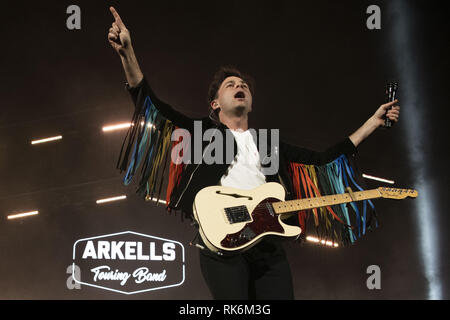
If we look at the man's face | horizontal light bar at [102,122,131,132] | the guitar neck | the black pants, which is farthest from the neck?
horizontal light bar at [102,122,131,132]

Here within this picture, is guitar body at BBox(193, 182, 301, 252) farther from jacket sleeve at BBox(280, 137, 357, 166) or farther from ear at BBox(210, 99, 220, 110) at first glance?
ear at BBox(210, 99, 220, 110)

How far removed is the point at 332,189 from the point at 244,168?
467mm

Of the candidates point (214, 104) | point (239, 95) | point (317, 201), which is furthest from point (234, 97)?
point (317, 201)

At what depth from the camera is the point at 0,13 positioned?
3986 mm

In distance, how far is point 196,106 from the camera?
15.0 feet

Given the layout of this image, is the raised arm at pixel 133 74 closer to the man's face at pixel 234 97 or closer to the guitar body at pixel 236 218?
A: the man's face at pixel 234 97

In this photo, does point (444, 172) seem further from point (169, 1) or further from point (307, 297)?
point (169, 1)

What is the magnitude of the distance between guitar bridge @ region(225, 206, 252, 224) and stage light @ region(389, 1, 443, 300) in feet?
9.60

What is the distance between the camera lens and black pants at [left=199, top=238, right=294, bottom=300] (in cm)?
172

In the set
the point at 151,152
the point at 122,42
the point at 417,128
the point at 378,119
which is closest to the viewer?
the point at 122,42

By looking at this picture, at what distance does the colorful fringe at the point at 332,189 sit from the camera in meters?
2.19

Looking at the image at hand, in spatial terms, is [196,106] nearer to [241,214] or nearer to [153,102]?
[153,102]

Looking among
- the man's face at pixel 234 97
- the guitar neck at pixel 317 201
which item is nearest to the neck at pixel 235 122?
the man's face at pixel 234 97
